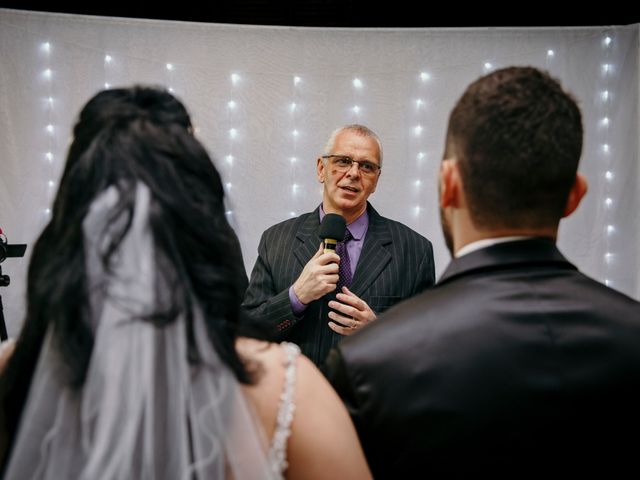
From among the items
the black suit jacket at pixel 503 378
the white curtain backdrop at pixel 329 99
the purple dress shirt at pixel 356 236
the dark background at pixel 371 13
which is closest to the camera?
the black suit jacket at pixel 503 378

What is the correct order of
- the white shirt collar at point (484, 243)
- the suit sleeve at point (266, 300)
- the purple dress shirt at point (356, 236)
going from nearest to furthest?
the white shirt collar at point (484, 243) → the suit sleeve at point (266, 300) → the purple dress shirt at point (356, 236)

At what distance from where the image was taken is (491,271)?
1.35 metres

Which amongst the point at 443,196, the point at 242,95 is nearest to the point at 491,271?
the point at 443,196

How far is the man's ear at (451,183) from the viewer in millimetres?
1372

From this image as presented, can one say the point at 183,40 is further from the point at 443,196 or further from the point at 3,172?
the point at 443,196

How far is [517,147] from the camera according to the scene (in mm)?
1307

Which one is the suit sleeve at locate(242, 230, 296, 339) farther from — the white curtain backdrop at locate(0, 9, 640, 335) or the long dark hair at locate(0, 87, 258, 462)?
the long dark hair at locate(0, 87, 258, 462)

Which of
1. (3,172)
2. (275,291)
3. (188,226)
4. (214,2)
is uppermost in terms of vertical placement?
(214,2)

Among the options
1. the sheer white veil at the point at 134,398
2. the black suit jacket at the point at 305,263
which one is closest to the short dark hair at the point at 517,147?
the sheer white veil at the point at 134,398

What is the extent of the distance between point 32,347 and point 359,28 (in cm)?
389

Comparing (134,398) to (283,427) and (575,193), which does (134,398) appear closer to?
(283,427)

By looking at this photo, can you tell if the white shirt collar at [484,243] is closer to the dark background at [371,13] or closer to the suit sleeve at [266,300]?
the suit sleeve at [266,300]

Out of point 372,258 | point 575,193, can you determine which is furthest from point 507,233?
point 372,258

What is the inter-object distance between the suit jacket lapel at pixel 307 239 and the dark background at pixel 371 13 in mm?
1935
